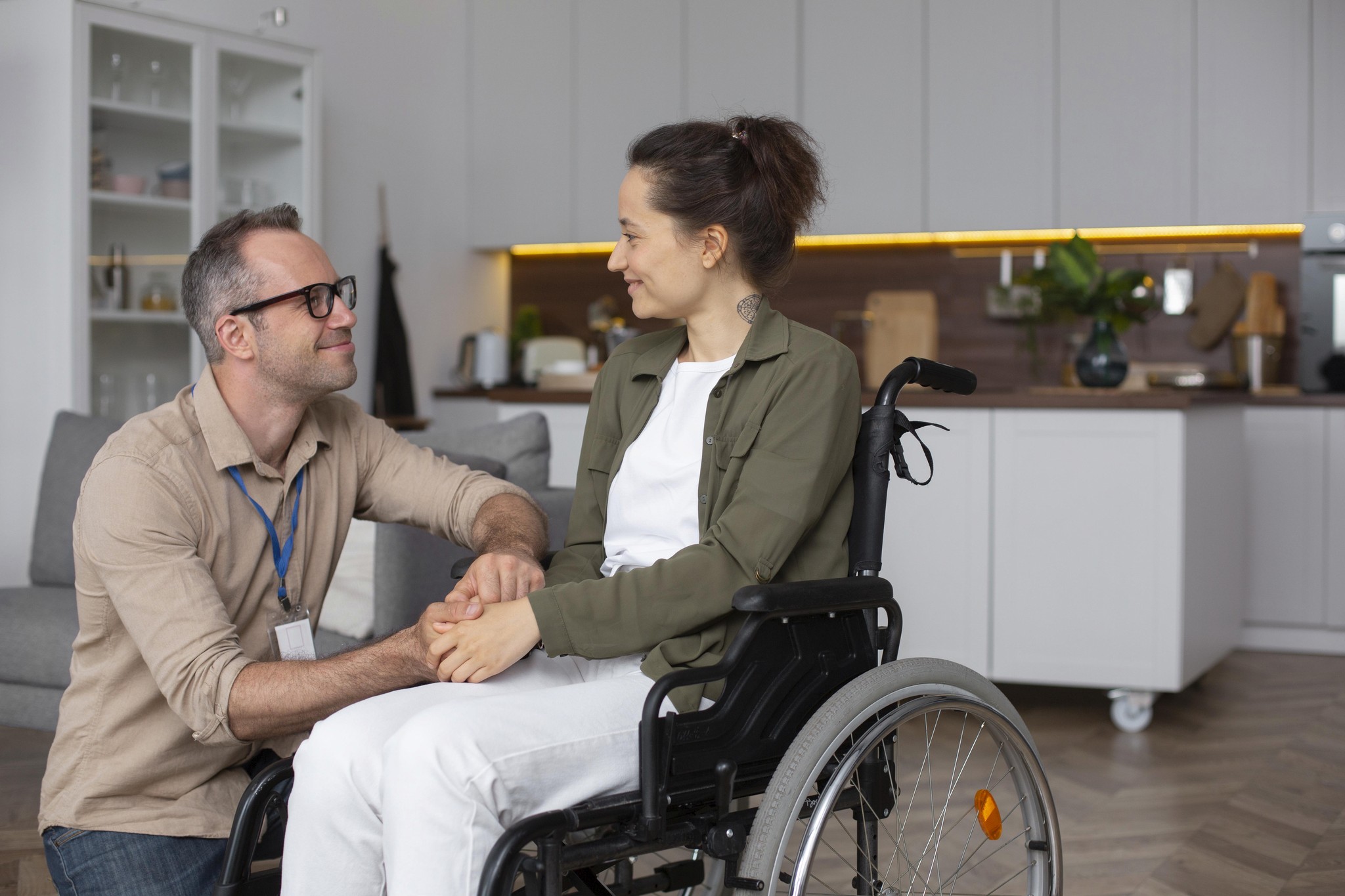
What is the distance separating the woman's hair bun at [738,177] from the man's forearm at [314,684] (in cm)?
64

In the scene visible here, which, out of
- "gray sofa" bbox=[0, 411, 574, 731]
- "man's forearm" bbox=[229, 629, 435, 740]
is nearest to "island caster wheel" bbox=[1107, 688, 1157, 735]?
"gray sofa" bbox=[0, 411, 574, 731]

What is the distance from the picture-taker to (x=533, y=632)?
144cm

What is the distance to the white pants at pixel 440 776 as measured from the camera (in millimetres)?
1235

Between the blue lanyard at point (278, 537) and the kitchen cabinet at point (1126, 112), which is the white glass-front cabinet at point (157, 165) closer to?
the blue lanyard at point (278, 537)

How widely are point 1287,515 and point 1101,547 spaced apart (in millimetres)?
1636

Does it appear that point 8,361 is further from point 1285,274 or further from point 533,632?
point 1285,274

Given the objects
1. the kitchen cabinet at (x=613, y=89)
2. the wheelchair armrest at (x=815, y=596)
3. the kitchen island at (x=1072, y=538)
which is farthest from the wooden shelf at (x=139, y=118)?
the wheelchair armrest at (x=815, y=596)

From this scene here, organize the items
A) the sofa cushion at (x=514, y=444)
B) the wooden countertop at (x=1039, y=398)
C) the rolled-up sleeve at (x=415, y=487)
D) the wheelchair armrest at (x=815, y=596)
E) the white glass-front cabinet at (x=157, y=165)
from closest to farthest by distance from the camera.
Result: the wheelchair armrest at (x=815, y=596), the rolled-up sleeve at (x=415, y=487), the sofa cushion at (x=514, y=444), the wooden countertop at (x=1039, y=398), the white glass-front cabinet at (x=157, y=165)

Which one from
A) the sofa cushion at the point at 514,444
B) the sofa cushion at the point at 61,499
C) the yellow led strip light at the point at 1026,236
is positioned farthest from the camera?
the yellow led strip light at the point at 1026,236

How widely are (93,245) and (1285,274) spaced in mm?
4518

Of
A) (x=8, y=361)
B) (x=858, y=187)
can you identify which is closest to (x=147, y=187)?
(x=8, y=361)

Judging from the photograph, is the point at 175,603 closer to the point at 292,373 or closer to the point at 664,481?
the point at 292,373

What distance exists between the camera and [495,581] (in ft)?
4.98

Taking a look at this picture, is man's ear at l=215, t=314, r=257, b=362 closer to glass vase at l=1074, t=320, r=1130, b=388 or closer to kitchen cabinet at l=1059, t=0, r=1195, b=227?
glass vase at l=1074, t=320, r=1130, b=388
